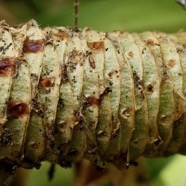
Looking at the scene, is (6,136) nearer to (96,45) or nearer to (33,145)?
(33,145)

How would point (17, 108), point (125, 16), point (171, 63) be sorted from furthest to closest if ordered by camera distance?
point (125, 16) < point (171, 63) < point (17, 108)

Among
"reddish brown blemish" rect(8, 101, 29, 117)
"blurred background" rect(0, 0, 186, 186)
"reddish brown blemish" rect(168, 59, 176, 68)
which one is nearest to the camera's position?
"reddish brown blemish" rect(8, 101, 29, 117)

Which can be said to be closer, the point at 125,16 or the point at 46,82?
the point at 46,82

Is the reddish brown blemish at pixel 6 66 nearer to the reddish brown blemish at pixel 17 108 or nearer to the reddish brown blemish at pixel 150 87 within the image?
the reddish brown blemish at pixel 17 108

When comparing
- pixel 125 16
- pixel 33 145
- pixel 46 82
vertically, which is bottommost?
pixel 33 145

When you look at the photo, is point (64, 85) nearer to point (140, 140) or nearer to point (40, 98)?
point (40, 98)

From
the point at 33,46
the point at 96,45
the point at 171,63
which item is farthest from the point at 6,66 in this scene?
the point at 171,63

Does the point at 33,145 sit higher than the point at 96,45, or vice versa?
the point at 96,45

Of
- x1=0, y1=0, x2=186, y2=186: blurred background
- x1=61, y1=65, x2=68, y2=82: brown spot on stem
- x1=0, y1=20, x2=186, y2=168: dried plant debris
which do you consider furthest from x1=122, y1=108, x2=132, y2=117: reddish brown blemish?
x1=0, y1=0, x2=186, y2=186: blurred background

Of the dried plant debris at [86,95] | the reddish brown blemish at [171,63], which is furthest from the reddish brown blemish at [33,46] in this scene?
the reddish brown blemish at [171,63]

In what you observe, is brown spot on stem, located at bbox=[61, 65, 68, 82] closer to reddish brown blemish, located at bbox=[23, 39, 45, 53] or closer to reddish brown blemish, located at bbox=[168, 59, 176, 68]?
reddish brown blemish, located at bbox=[23, 39, 45, 53]
